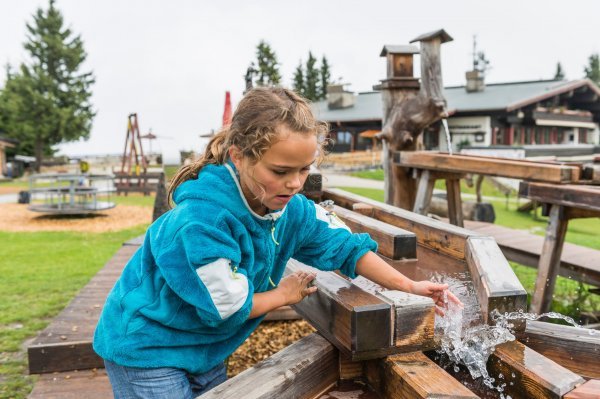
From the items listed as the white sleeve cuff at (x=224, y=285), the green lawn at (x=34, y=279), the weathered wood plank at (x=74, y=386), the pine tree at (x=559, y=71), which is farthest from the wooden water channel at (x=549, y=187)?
the pine tree at (x=559, y=71)

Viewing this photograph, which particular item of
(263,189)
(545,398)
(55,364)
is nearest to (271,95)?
(263,189)

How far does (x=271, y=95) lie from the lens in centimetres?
174

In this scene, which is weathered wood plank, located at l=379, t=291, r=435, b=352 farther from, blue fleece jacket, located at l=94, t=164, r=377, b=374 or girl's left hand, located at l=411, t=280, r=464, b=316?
blue fleece jacket, located at l=94, t=164, r=377, b=374

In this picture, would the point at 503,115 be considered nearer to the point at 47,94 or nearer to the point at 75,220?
the point at 75,220

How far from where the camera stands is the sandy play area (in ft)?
40.1

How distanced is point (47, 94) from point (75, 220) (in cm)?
2866

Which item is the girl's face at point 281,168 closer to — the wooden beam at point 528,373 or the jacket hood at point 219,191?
the jacket hood at point 219,191

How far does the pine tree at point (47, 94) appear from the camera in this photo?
3741 cm

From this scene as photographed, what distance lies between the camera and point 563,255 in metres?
5.77

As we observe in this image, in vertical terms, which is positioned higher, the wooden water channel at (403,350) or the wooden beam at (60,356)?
the wooden water channel at (403,350)

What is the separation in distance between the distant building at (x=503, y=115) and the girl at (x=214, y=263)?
1172 inches

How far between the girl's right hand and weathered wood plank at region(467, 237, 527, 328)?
23.2 inches

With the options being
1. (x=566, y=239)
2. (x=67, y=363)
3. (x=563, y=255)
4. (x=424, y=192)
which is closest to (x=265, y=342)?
(x=67, y=363)

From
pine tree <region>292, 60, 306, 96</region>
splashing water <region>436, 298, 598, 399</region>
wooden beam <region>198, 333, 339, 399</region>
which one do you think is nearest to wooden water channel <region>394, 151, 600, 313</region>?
splashing water <region>436, 298, 598, 399</region>
